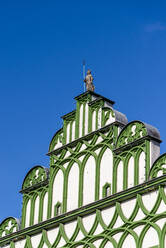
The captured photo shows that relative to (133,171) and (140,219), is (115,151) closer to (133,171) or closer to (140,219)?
(133,171)

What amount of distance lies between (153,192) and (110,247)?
2.03m

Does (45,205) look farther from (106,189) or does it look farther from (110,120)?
(110,120)

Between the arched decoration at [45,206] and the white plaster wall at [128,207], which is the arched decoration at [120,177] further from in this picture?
the arched decoration at [45,206]

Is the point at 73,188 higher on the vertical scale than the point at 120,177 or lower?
higher

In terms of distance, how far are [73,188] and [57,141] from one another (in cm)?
208

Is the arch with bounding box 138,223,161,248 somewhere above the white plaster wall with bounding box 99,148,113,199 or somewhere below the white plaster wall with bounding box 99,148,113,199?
below

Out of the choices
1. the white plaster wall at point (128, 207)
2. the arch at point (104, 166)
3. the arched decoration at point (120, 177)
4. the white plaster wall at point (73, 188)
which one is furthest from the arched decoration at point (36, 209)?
the white plaster wall at point (128, 207)

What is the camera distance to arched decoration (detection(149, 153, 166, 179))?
22770mm

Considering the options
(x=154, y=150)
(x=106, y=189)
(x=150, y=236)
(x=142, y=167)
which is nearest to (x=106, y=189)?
(x=106, y=189)

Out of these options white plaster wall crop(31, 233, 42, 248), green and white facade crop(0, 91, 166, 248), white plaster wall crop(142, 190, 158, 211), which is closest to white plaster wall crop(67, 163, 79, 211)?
green and white facade crop(0, 91, 166, 248)

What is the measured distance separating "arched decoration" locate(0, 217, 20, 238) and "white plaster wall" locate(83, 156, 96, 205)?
3195 millimetres

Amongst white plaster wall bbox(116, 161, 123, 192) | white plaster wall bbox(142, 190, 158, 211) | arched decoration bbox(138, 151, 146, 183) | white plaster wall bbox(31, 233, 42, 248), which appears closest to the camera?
white plaster wall bbox(142, 190, 158, 211)

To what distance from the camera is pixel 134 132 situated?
24203mm

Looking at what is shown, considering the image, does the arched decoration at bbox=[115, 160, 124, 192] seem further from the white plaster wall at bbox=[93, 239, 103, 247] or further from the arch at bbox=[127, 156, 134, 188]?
the white plaster wall at bbox=[93, 239, 103, 247]
